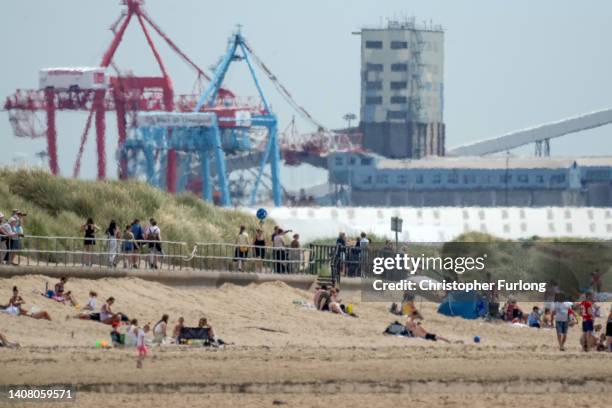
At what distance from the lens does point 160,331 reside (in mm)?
26812

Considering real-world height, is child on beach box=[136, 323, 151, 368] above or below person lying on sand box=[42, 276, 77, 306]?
below

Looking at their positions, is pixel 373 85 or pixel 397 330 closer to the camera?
pixel 397 330

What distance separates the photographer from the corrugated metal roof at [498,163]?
452 ft

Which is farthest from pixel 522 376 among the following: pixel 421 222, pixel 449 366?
pixel 421 222

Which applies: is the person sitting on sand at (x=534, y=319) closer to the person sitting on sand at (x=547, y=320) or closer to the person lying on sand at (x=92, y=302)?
the person sitting on sand at (x=547, y=320)

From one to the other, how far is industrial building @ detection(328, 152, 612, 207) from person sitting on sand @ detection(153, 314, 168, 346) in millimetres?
106252

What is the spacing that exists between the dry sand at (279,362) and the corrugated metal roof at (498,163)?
105 m

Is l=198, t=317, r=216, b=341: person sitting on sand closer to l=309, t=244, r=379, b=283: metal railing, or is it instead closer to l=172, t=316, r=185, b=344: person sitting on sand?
l=172, t=316, r=185, b=344: person sitting on sand

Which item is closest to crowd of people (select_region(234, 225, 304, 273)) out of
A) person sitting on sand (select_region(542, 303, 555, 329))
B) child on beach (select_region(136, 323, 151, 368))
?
person sitting on sand (select_region(542, 303, 555, 329))

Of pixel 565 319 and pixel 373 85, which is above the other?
pixel 373 85

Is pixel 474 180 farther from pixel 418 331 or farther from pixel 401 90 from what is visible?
pixel 418 331

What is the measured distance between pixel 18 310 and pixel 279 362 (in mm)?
3758

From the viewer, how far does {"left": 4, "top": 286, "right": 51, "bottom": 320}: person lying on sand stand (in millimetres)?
27059

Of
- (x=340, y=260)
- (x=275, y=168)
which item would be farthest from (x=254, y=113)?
(x=340, y=260)
